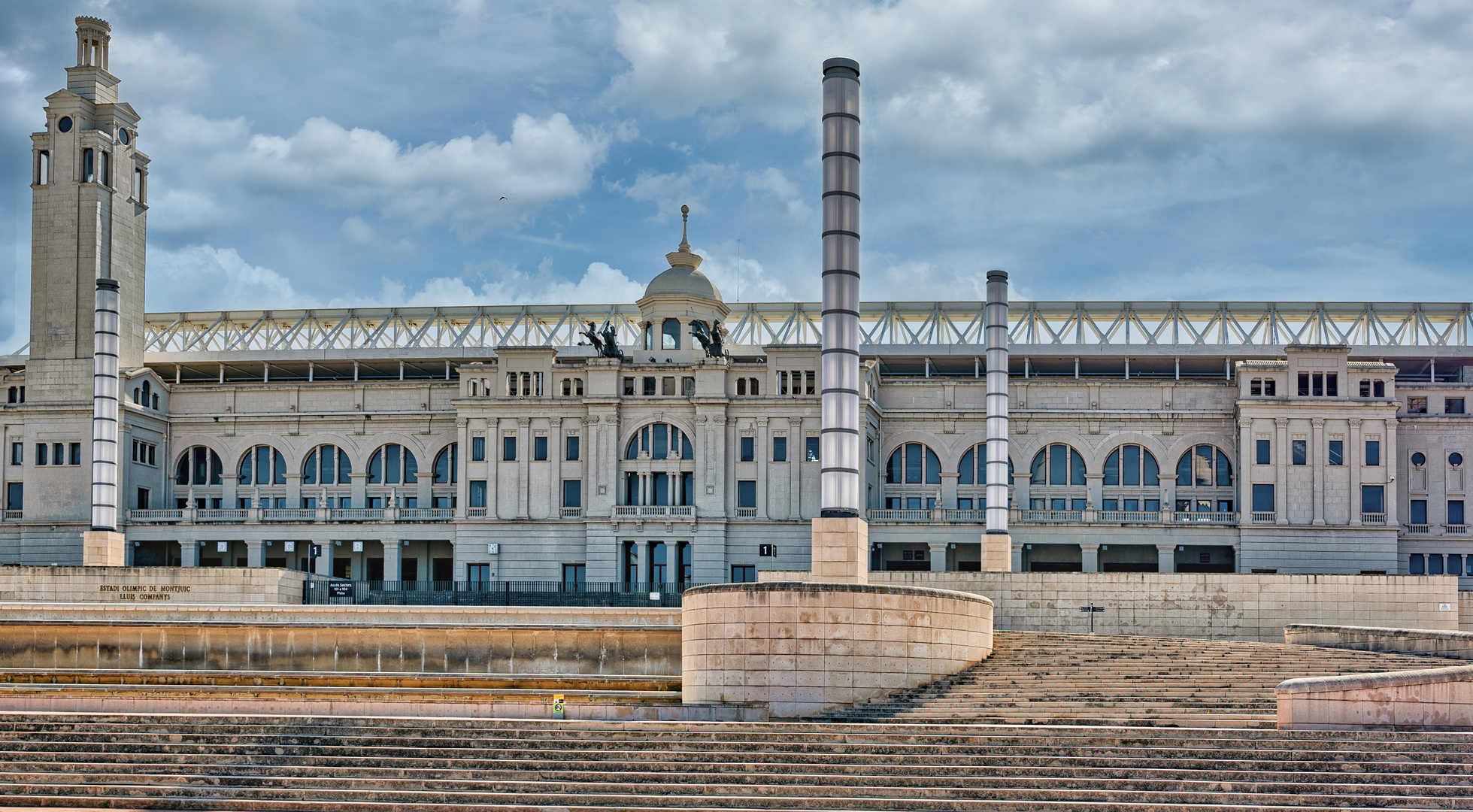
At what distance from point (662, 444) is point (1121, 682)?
43206 millimetres

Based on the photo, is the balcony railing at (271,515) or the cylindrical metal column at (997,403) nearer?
the cylindrical metal column at (997,403)

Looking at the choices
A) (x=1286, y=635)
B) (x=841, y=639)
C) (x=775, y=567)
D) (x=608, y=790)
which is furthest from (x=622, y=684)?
(x=775, y=567)

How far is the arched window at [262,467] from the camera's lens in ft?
306

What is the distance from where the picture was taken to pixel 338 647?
52.1 m

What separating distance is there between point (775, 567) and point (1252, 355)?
30.6 m

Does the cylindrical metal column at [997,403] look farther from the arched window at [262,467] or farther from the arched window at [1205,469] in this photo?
the arched window at [262,467]

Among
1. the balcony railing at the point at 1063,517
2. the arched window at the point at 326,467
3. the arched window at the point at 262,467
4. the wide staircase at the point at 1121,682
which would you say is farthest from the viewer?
the arched window at the point at 262,467

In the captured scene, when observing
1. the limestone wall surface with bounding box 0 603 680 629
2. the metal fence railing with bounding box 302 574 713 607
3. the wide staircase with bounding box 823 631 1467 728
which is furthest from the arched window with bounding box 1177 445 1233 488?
the limestone wall surface with bounding box 0 603 680 629

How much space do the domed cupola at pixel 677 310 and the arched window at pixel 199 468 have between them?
26196 millimetres

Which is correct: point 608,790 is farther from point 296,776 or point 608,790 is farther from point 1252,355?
point 1252,355

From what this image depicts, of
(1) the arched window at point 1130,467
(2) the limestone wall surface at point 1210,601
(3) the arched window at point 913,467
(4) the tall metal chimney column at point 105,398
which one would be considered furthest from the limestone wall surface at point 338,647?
(1) the arched window at point 1130,467

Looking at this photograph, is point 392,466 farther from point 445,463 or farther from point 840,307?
point 840,307

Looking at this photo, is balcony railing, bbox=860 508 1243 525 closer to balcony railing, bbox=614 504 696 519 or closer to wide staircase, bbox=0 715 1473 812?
balcony railing, bbox=614 504 696 519

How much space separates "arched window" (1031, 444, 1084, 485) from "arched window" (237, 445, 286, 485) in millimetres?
42751
